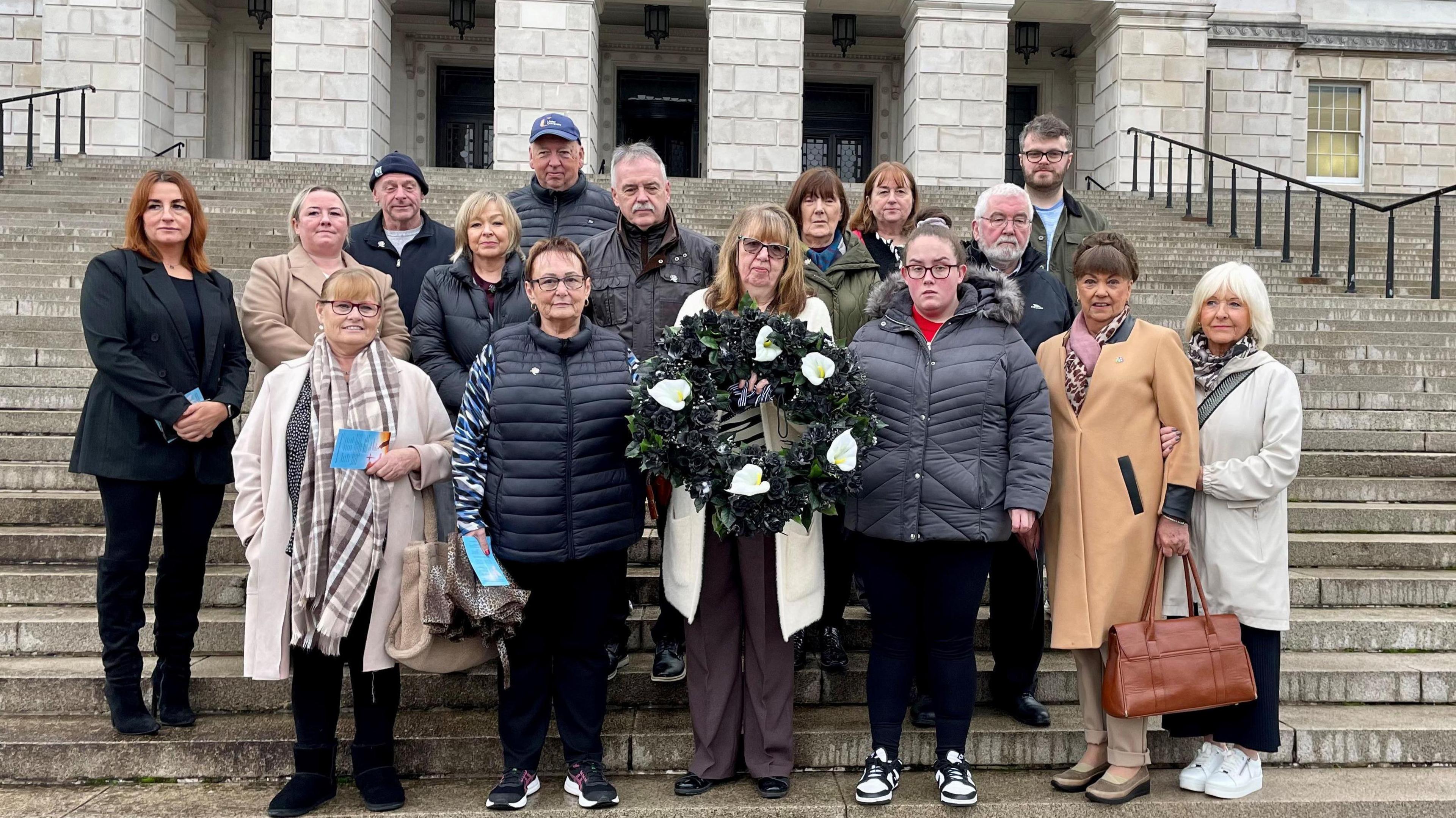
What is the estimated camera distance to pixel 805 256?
15.7 ft

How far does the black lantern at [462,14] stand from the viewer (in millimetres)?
18938

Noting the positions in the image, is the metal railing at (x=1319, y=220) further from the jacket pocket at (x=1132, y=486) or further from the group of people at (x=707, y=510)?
the jacket pocket at (x=1132, y=486)

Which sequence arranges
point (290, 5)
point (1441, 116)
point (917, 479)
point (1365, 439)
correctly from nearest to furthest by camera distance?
point (917, 479) < point (1365, 439) < point (290, 5) < point (1441, 116)

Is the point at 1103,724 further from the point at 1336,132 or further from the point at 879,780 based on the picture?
the point at 1336,132

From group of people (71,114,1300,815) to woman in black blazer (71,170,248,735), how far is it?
0.04ft

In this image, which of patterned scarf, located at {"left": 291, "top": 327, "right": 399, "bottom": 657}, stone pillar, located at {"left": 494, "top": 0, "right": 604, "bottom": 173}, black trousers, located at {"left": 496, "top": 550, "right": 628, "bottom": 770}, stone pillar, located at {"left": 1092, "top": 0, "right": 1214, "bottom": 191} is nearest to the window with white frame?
stone pillar, located at {"left": 1092, "top": 0, "right": 1214, "bottom": 191}

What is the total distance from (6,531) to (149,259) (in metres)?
2.23

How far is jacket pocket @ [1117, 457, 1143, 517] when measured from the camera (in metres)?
3.96

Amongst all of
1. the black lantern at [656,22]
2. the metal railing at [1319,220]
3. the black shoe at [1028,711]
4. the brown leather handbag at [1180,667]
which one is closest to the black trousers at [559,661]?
the black shoe at [1028,711]

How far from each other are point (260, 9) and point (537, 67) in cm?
725

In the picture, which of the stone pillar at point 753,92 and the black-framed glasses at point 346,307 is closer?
the black-framed glasses at point 346,307

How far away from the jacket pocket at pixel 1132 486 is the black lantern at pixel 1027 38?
18487 millimetres

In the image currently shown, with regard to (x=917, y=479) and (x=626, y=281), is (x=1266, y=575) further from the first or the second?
(x=626, y=281)

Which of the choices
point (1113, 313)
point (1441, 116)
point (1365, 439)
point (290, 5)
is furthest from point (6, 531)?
point (1441, 116)
